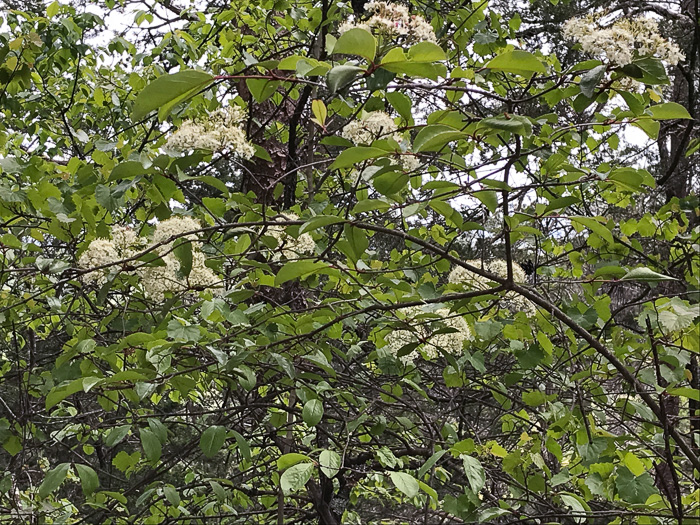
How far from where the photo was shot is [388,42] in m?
1.11

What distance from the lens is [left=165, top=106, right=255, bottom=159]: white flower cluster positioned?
1.43m

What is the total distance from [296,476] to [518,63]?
37.7 inches

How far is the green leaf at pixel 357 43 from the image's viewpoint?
0.88m

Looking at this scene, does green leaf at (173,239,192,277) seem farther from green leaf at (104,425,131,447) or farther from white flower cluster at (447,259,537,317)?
white flower cluster at (447,259,537,317)

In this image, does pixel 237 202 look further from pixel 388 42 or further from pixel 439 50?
pixel 439 50

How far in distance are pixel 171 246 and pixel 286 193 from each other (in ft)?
3.90

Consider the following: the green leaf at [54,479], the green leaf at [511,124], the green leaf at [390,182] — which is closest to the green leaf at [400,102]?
the green leaf at [390,182]

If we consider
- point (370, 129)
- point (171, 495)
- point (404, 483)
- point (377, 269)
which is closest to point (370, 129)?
point (370, 129)

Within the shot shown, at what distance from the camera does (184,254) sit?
1585 millimetres

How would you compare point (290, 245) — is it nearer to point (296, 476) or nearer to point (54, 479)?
point (296, 476)

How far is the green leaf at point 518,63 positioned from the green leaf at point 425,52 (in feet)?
0.31

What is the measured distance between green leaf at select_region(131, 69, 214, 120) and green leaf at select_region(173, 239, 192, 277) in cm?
66

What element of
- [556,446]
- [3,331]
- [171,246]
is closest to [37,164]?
[3,331]

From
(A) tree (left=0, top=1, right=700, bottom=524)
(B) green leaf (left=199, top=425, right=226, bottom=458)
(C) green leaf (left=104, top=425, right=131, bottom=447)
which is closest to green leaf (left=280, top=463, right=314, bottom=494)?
(A) tree (left=0, top=1, right=700, bottom=524)
